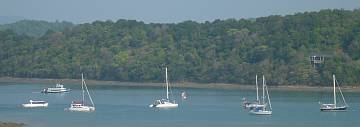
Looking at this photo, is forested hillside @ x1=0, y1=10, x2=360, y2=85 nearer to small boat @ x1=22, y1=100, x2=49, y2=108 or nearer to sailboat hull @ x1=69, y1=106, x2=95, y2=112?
small boat @ x1=22, y1=100, x2=49, y2=108

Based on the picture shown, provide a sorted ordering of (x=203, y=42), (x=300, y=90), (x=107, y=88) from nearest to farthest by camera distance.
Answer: (x=300, y=90), (x=107, y=88), (x=203, y=42)

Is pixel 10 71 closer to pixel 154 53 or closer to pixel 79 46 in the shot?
pixel 79 46

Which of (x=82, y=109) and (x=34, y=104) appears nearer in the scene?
(x=82, y=109)

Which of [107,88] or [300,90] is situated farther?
[107,88]

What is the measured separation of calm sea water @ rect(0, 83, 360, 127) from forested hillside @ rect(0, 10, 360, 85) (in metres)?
8.69

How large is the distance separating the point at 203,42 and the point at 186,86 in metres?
12.6

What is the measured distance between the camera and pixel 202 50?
122 metres

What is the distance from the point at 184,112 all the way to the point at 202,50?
1905 inches

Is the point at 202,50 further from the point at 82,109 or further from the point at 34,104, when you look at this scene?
the point at 82,109

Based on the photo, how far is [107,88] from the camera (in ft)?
361

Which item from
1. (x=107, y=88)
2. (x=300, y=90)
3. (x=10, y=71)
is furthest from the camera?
(x=10, y=71)

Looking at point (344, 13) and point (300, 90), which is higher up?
point (344, 13)

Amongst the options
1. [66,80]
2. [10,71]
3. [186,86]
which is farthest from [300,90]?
[10,71]

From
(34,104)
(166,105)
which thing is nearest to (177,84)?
(166,105)
